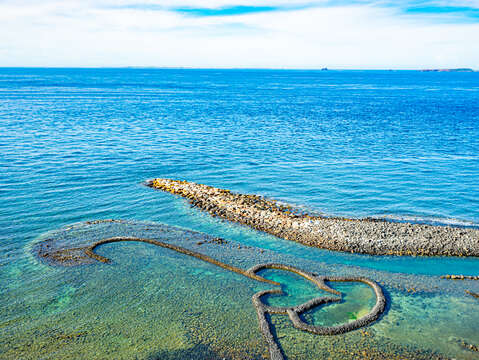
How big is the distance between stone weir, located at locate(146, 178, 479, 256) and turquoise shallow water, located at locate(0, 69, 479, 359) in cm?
113

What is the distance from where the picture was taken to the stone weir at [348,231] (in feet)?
101

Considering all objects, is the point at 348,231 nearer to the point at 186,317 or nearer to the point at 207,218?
the point at 207,218

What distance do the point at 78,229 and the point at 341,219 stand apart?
2432 cm

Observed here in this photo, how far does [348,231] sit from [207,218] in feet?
44.0

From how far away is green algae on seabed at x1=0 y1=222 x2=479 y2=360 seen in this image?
20297 millimetres

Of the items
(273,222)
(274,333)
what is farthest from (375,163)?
(274,333)

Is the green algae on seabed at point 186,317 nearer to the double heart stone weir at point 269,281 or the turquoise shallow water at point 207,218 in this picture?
the turquoise shallow water at point 207,218

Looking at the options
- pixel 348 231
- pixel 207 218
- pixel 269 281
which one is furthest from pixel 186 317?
pixel 348 231

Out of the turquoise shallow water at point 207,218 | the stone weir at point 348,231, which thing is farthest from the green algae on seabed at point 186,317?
the stone weir at point 348,231

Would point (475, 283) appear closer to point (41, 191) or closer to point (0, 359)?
point (0, 359)

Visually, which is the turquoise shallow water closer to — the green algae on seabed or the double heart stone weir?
the green algae on seabed

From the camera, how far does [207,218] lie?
37.1 metres

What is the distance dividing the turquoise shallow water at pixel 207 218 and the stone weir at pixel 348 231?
3.70ft

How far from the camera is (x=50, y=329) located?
71.1ft
